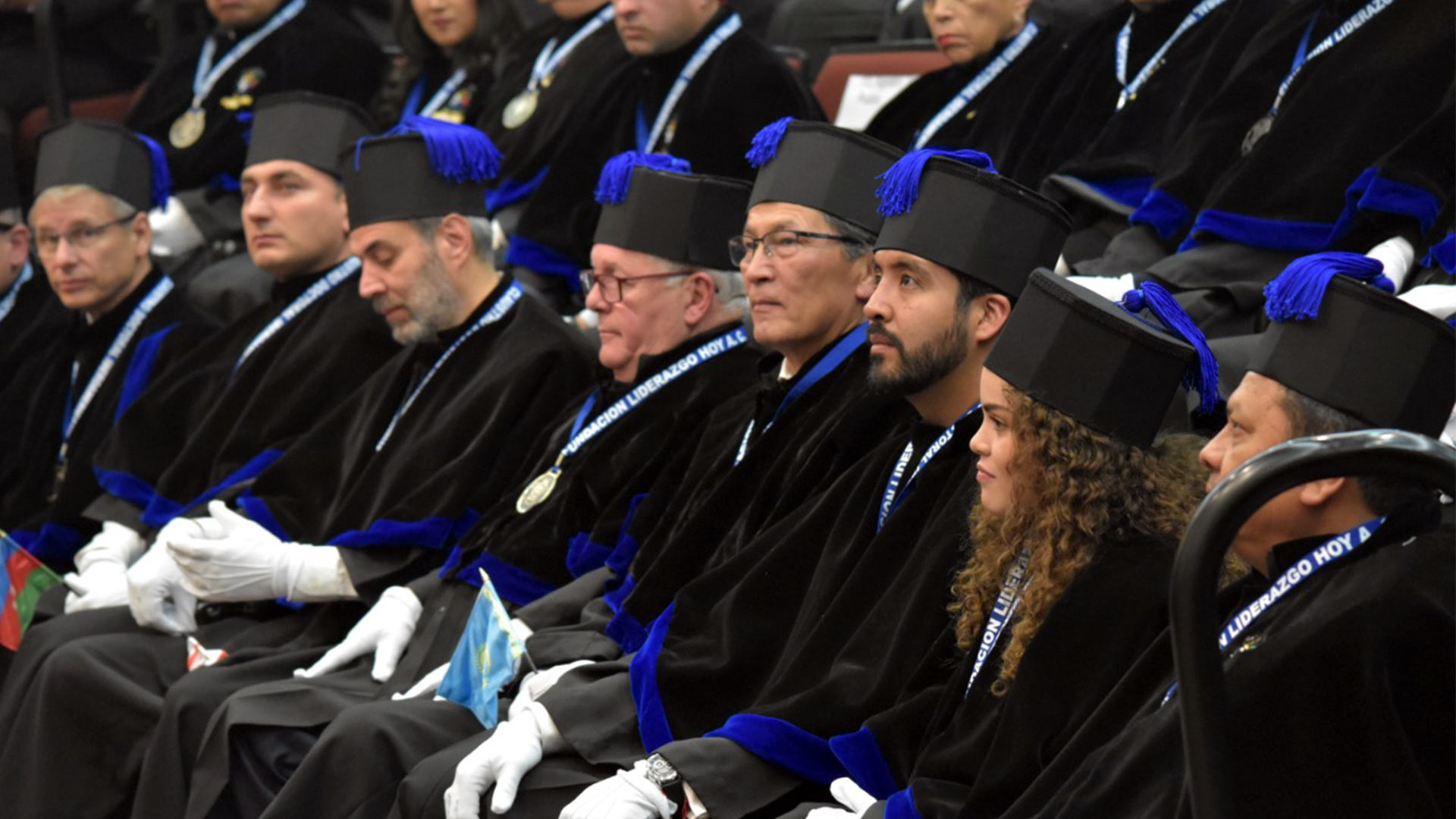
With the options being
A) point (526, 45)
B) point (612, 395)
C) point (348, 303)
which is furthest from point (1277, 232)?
point (526, 45)

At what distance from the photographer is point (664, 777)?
333 cm

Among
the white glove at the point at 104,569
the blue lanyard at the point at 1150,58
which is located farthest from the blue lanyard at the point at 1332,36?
the white glove at the point at 104,569

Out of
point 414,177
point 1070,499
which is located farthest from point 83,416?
point 1070,499

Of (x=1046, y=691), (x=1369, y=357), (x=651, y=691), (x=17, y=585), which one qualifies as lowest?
(x=17, y=585)

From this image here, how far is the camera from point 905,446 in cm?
366

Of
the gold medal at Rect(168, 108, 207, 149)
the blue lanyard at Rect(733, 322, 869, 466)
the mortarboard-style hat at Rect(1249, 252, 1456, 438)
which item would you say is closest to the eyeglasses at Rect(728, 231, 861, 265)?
the blue lanyard at Rect(733, 322, 869, 466)

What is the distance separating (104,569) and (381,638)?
140cm

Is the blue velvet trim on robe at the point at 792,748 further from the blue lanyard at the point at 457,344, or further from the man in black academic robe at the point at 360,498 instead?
the blue lanyard at the point at 457,344

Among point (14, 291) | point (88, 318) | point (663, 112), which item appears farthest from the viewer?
point (14, 291)

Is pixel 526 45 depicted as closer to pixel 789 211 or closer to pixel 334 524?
pixel 334 524

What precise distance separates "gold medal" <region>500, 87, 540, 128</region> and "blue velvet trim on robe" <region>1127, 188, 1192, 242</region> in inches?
109

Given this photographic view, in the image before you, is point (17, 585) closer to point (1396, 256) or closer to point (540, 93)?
point (540, 93)

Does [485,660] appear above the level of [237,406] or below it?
above

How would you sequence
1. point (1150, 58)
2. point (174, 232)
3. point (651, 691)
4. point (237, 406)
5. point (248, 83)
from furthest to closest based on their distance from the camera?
point (248, 83)
point (174, 232)
point (237, 406)
point (1150, 58)
point (651, 691)
